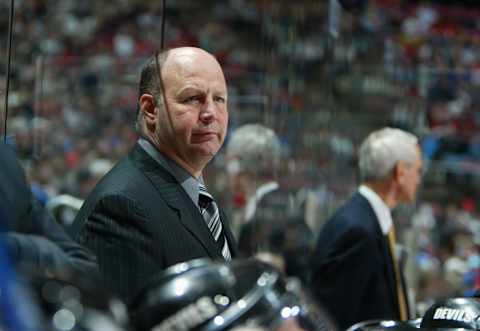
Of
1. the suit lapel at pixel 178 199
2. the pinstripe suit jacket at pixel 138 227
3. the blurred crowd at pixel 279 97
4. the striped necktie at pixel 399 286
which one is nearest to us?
the pinstripe suit jacket at pixel 138 227

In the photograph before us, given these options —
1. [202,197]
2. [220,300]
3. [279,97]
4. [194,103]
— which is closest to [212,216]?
[202,197]

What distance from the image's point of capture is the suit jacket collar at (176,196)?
2104 millimetres

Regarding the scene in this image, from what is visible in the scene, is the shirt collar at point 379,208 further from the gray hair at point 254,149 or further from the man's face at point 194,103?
the man's face at point 194,103

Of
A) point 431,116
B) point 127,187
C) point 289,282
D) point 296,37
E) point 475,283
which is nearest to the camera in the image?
point 289,282

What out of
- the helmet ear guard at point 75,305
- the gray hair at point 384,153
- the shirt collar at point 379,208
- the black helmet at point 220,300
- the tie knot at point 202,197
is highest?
the helmet ear guard at point 75,305

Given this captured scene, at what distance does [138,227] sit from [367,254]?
1604 mm

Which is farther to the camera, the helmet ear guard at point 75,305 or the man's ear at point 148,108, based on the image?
Result: the man's ear at point 148,108

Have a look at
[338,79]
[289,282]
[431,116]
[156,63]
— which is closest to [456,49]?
[431,116]

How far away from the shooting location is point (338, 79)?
5.27 m

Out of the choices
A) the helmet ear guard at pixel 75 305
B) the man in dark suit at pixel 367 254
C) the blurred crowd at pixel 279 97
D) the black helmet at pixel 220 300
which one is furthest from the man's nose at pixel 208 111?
the man in dark suit at pixel 367 254

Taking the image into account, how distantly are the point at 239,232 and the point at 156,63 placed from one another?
198 centimetres

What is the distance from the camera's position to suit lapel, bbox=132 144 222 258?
2102 mm

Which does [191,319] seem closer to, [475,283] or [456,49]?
[475,283]

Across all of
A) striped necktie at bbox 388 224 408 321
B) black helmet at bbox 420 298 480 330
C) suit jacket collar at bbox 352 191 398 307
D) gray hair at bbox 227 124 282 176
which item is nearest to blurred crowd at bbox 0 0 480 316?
gray hair at bbox 227 124 282 176
